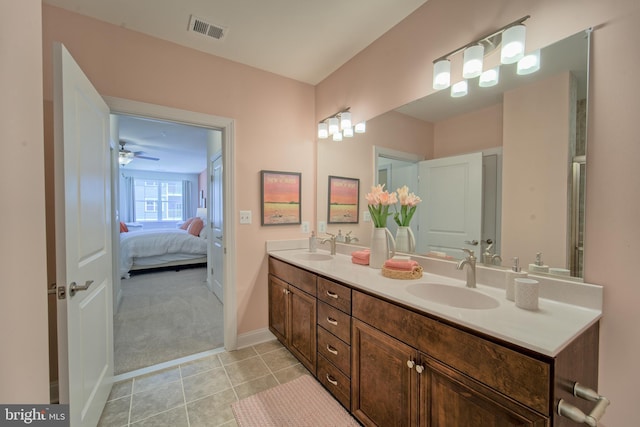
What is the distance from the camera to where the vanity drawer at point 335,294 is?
150 cm

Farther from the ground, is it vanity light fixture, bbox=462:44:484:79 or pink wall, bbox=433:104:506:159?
vanity light fixture, bbox=462:44:484:79

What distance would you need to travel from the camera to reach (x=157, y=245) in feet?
16.3

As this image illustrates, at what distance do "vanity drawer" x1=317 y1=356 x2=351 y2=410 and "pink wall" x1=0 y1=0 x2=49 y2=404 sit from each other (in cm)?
129

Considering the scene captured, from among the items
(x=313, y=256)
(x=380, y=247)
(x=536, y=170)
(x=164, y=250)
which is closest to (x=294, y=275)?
(x=313, y=256)

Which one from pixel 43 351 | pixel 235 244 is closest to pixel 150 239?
pixel 235 244

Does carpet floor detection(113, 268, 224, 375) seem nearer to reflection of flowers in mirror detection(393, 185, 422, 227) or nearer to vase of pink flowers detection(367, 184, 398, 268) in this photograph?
vase of pink flowers detection(367, 184, 398, 268)

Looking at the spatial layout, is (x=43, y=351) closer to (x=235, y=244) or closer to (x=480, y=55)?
(x=235, y=244)

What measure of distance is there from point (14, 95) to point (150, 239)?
495cm

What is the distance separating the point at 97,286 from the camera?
1.56m

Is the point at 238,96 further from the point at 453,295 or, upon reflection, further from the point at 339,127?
the point at 453,295

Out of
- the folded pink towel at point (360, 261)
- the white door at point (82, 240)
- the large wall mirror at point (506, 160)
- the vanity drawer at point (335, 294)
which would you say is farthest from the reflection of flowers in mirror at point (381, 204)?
the white door at point (82, 240)

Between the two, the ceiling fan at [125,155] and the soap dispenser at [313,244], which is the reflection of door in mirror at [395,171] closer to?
the soap dispenser at [313,244]

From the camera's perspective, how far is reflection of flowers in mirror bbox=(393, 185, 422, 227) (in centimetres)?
181

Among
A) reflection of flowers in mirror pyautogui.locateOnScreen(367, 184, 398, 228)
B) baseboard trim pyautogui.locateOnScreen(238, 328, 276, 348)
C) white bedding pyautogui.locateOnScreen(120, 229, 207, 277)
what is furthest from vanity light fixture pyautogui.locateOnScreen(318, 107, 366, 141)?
white bedding pyautogui.locateOnScreen(120, 229, 207, 277)
